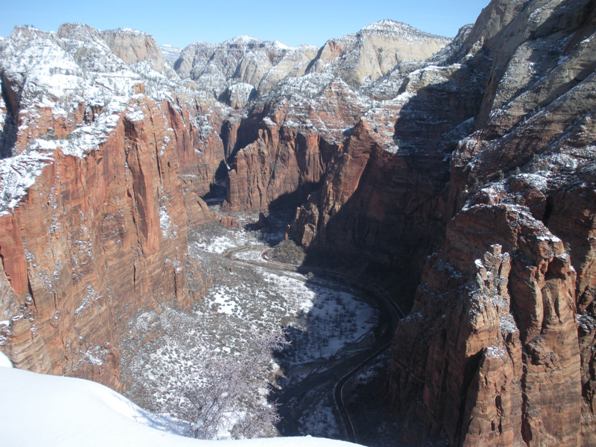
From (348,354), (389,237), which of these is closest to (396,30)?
(389,237)

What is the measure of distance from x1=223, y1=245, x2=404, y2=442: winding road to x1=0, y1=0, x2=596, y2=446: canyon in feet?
1.05

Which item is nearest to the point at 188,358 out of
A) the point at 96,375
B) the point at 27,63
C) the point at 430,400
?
the point at 96,375

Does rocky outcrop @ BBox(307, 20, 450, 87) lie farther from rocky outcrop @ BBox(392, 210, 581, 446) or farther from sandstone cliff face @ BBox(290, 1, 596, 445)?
rocky outcrop @ BBox(392, 210, 581, 446)

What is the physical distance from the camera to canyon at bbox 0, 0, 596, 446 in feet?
79.1

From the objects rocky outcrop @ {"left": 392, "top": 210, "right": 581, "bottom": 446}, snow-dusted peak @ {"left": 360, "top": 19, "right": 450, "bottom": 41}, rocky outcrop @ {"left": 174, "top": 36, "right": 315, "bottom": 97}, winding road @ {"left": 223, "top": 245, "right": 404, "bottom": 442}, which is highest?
snow-dusted peak @ {"left": 360, "top": 19, "right": 450, "bottom": 41}

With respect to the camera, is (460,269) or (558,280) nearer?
(558,280)

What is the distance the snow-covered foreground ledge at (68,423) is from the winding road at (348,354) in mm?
17122

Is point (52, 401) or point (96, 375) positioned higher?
point (52, 401)

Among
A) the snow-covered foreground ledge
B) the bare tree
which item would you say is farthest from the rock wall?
the snow-covered foreground ledge

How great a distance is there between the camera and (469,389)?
23.4m

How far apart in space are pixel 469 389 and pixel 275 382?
54.5ft

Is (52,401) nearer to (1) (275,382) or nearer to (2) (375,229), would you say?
(1) (275,382)

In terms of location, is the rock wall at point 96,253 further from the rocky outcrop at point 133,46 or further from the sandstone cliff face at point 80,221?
the rocky outcrop at point 133,46

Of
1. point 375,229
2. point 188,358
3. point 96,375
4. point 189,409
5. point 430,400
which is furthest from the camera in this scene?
point 375,229
